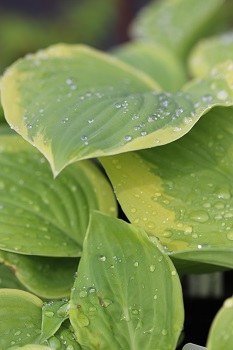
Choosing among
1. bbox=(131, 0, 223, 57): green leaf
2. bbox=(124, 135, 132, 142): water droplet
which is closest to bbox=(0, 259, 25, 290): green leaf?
bbox=(124, 135, 132, 142): water droplet

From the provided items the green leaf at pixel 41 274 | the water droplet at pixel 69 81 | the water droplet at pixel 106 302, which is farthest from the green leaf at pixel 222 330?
the water droplet at pixel 69 81

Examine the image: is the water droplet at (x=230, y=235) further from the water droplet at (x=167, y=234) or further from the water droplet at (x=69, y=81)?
the water droplet at (x=69, y=81)

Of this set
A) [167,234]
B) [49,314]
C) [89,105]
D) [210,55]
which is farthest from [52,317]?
[210,55]

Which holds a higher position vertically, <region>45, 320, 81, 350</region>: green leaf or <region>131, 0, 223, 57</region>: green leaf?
<region>131, 0, 223, 57</region>: green leaf

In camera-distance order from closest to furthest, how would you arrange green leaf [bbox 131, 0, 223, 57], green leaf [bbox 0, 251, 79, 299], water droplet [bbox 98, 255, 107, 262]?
water droplet [bbox 98, 255, 107, 262]
green leaf [bbox 0, 251, 79, 299]
green leaf [bbox 131, 0, 223, 57]

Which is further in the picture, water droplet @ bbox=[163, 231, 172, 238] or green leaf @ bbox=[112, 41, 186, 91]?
green leaf @ bbox=[112, 41, 186, 91]

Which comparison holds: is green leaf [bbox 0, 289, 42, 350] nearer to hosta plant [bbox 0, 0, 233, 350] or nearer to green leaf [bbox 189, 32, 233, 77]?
hosta plant [bbox 0, 0, 233, 350]
